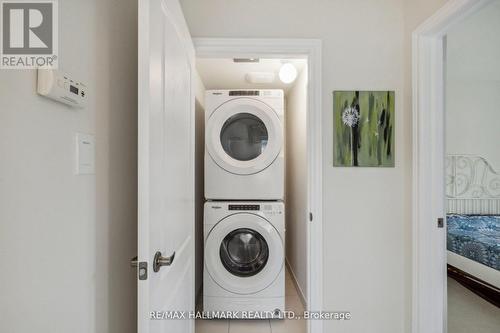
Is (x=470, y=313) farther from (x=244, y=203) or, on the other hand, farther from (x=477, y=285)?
(x=244, y=203)

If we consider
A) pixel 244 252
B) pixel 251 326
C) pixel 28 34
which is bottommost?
pixel 251 326

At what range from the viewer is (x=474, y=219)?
3.06 m

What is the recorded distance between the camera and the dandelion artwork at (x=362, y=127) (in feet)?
5.31

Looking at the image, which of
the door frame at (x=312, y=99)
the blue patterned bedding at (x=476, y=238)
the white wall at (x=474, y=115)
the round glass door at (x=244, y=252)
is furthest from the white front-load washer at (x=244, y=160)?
the white wall at (x=474, y=115)

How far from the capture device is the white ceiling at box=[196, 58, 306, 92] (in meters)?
2.35

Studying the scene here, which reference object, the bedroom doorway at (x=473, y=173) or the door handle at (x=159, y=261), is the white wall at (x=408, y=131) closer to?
the bedroom doorway at (x=473, y=173)

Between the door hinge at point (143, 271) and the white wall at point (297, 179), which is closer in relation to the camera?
the door hinge at point (143, 271)

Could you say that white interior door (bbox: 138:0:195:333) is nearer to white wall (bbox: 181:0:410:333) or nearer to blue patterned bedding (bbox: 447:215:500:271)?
white wall (bbox: 181:0:410:333)

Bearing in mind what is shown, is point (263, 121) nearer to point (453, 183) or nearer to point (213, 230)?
point (213, 230)

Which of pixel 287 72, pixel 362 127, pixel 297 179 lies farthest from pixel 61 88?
pixel 297 179

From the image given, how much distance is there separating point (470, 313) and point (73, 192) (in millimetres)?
3039

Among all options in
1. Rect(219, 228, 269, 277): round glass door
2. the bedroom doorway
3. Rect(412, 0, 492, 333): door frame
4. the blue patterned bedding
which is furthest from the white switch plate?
the blue patterned bedding

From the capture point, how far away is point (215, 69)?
8.38 ft

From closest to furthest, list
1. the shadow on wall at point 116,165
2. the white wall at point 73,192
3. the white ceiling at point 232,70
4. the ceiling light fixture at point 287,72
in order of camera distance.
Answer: the white wall at point 73,192 → the shadow on wall at point 116,165 → the ceiling light fixture at point 287,72 → the white ceiling at point 232,70
